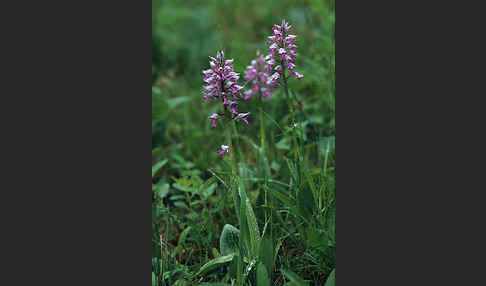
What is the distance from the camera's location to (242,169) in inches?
138

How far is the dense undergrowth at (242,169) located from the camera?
274 cm

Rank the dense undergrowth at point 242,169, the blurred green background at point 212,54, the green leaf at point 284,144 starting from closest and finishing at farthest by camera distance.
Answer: the dense undergrowth at point 242,169
the green leaf at point 284,144
the blurred green background at point 212,54

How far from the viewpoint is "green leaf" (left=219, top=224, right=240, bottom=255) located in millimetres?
2789

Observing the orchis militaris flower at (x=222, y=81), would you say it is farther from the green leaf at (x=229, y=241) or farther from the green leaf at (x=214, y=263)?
the green leaf at (x=214, y=263)

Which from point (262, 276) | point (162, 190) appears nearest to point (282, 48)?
point (262, 276)

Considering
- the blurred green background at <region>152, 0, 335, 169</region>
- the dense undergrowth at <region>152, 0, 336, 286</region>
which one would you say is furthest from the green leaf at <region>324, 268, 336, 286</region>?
the blurred green background at <region>152, 0, 335, 169</region>

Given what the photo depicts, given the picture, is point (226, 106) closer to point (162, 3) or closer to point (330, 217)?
point (330, 217)

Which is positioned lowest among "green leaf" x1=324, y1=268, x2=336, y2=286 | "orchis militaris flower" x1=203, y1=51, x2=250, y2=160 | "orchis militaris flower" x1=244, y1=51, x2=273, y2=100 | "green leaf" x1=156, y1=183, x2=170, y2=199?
"green leaf" x1=324, y1=268, x2=336, y2=286

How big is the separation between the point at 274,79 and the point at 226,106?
0.42 metres

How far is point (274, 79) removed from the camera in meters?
2.81

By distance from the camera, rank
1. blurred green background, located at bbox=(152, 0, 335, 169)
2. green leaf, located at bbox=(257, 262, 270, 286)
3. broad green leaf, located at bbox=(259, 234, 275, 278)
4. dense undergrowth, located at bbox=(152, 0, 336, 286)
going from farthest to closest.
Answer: blurred green background, located at bbox=(152, 0, 335, 169), dense undergrowth, located at bbox=(152, 0, 336, 286), broad green leaf, located at bbox=(259, 234, 275, 278), green leaf, located at bbox=(257, 262, 270, 286)

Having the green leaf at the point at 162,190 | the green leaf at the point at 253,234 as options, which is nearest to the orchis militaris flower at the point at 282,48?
the green leaf at the point at 253,234

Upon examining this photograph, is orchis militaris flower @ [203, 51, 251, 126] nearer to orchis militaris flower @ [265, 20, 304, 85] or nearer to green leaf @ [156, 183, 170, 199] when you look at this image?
orchis militaris flower @ [265, 20, 304, 85]

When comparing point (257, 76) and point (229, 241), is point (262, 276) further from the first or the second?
point (257, 76)
